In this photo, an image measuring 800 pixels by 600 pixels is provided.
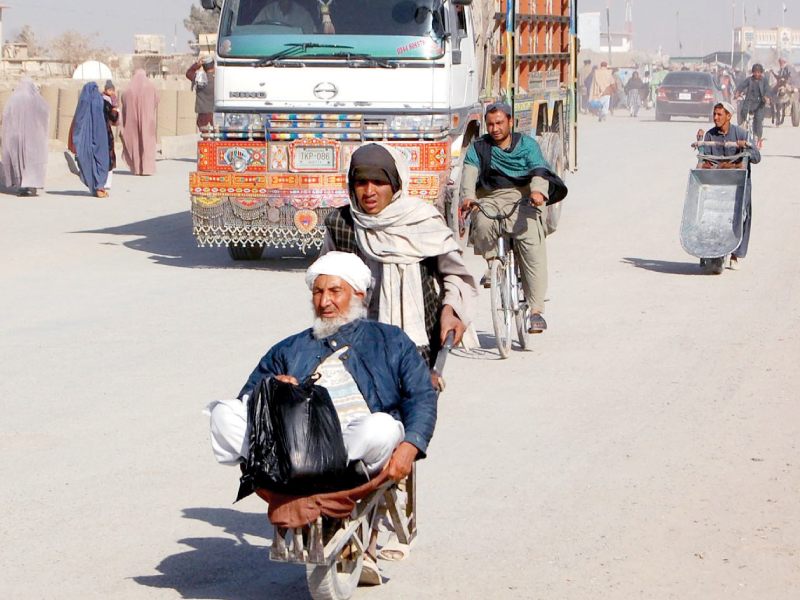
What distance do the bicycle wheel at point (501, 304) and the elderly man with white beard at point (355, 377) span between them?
437cm

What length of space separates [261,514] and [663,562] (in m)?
1.61

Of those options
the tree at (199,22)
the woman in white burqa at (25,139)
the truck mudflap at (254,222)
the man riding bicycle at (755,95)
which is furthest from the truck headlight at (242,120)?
the tree at (199,22)

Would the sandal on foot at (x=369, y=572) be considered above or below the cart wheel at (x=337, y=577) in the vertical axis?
below

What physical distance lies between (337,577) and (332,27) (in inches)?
343

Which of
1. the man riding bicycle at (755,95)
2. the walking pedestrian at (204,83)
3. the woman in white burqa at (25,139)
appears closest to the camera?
the woman in white burqa at (25,139)

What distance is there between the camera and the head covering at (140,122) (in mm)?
22541

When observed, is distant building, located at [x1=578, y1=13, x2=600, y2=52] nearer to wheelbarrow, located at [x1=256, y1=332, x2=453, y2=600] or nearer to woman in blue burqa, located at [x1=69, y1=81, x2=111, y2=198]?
woman in blue burqa, located at [x1=69, y1=81, x2=111, y2=198]

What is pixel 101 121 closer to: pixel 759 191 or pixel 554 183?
pixel 759 191

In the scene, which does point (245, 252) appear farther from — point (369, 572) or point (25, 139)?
point (369, 572)

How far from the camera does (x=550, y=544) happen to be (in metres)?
5.20

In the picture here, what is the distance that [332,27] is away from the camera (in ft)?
40.8

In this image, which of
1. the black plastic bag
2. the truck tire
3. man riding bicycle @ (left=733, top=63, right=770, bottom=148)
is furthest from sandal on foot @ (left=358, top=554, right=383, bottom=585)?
man riding bicycle @ (left=733, top=63, right=770, bottom=148)

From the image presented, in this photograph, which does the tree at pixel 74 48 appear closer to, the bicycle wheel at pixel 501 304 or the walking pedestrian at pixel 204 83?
the walking pedestrian at pixel 204 83

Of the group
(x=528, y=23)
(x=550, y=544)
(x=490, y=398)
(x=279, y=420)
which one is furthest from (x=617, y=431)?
(x=528, y=23)
